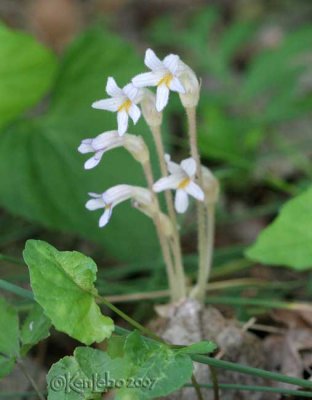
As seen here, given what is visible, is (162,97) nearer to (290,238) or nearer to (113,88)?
(113,88)

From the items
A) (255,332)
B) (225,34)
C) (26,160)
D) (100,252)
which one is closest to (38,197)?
(26,160)

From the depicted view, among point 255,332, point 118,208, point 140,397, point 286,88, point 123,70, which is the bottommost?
point 140,397

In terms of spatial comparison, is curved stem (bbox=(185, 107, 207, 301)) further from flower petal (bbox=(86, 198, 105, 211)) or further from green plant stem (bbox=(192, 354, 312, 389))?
green plant stem (bbox=(192, 354, 312, 389))

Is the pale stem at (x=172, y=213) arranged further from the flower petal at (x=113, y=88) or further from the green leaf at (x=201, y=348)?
the green leaf at (x=201, y=348)

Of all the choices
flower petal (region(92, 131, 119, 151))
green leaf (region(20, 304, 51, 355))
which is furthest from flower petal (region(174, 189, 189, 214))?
green leaf (region(20, 304, 51, 355))

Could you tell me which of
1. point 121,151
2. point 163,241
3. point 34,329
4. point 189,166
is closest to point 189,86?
point 189,166

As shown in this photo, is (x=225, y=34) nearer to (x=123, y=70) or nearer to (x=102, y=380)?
(x=123, y=70)
